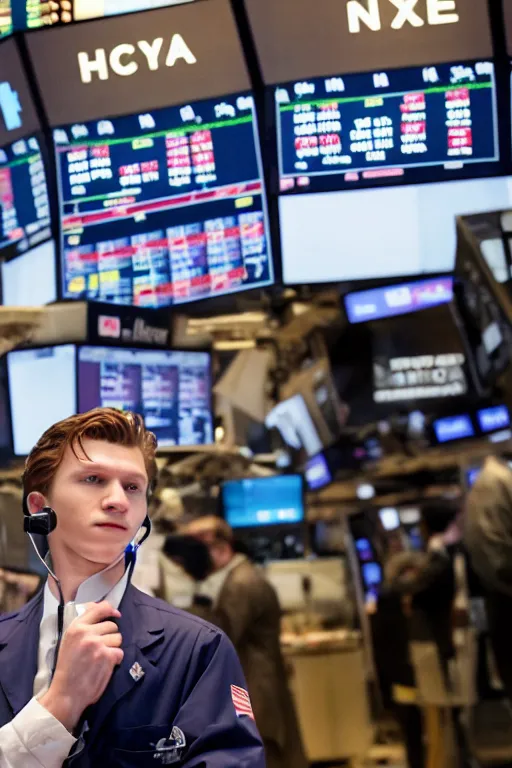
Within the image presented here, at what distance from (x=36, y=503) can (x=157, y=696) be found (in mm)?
407

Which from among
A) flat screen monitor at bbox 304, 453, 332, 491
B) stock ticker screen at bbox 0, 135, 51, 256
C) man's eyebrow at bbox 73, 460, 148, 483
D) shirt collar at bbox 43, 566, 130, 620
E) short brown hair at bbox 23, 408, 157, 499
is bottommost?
flat screen monitor at bbox 304, 453, 332, 491

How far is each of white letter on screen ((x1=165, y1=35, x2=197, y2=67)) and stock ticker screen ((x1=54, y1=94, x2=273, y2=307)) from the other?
0.16 m

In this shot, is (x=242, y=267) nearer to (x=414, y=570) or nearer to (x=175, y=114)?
(x=175, y=114)

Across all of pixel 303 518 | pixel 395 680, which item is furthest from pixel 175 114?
pixel 395 680

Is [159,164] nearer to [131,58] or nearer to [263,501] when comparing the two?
[131,58]

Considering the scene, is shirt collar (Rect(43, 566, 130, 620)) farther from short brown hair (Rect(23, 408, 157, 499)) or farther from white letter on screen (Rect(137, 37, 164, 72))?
white letter on screen (Rect(137, 37, 164, 72))

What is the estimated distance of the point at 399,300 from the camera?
3.39m

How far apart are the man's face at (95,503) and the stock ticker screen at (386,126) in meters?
2.09

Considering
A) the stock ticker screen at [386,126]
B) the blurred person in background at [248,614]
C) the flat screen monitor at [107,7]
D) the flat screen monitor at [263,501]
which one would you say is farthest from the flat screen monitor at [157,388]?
the flat screen monitor at [107,7]

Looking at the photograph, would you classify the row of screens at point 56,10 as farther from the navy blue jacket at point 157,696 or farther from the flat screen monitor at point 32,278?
the navy blue jacket at point 157,696

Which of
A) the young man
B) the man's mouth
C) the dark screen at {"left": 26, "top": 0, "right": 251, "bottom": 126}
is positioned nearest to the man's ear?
the young man

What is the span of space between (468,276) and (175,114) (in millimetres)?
1258

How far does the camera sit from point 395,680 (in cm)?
320

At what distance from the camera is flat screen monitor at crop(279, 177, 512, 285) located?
3424 mm
